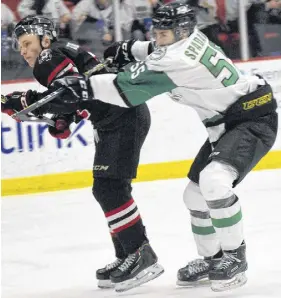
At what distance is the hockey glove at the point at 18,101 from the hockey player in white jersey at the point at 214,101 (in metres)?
0.14

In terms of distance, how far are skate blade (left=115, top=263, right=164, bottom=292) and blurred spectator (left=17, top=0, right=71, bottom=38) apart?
260cm

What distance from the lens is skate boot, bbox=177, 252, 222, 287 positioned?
3.55m

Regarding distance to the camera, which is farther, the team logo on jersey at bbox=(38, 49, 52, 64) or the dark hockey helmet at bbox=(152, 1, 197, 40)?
the team logo on jersey at bbox=(38, 49, 52, 64)

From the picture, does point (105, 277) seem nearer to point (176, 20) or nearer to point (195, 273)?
point (195, 273)

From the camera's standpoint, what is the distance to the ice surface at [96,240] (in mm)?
3561

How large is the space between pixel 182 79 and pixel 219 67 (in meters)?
0.17

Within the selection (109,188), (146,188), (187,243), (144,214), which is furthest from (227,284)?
(146,188)

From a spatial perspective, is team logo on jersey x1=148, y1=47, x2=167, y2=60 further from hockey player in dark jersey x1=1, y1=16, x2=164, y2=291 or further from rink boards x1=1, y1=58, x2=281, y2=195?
rink boards x1=1, y1=58, x2=281, y2=195

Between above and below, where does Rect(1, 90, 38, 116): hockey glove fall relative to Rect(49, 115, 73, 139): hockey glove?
above

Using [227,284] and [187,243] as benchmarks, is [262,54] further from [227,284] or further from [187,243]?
[227,284]

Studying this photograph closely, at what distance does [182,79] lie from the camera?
3174 mm

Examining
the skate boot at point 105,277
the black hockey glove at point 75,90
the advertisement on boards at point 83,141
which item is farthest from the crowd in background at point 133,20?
the black hockey glove at point 75,90

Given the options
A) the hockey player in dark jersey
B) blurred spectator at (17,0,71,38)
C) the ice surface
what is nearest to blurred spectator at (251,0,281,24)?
the ice surface

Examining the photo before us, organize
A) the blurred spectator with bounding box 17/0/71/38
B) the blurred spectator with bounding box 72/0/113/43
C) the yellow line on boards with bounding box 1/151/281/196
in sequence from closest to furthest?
the yellow line on boards with bounding box 1/151/281/196
the blurred spectator with bounding box 17/0/71/38
the blurred spectator with bounding box 72/0/113/43
